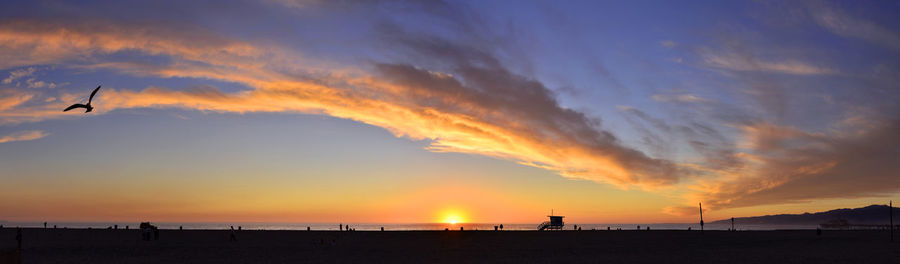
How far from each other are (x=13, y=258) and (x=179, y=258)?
20817 mm

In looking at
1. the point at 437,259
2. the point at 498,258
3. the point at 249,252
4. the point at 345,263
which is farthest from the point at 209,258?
the point at 498,258

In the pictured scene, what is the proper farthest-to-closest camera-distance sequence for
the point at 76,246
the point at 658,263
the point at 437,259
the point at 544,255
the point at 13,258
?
the point at 76,246 < the point at 544,255 < the point at 437,259 < the point at 658,263 < the point at 13,258

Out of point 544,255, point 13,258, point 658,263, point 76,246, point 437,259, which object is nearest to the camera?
point 13,258

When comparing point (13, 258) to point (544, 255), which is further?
point (544, 255)

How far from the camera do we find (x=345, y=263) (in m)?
36.1

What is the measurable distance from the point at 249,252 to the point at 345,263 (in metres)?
11.7

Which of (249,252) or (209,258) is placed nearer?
(209,258)

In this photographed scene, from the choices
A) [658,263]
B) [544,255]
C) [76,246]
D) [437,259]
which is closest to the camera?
[658,263]

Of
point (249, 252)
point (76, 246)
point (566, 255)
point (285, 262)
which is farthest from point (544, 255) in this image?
point (76, 246)

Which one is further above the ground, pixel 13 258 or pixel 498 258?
pixel 13 258

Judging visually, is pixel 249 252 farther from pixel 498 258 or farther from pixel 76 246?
pixel 498 258

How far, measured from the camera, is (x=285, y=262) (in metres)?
36.8

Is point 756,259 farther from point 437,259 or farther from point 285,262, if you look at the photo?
point 285,262

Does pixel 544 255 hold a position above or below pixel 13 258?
below
